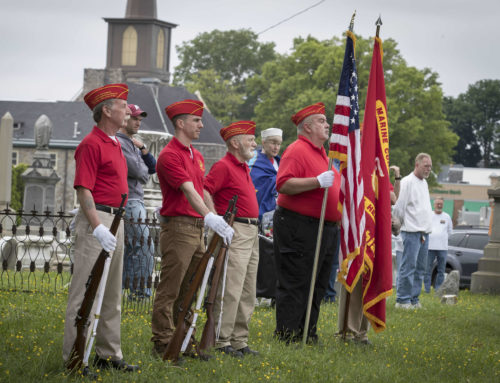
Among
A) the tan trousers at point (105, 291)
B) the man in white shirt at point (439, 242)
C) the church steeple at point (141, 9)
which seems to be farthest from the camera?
the church steeple at point (141, 9)

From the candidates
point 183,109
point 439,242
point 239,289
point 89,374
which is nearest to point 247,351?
point 239,289

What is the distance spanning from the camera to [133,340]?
27.0 feet

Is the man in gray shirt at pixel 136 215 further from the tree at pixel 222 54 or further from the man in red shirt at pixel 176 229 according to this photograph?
the tree at pixel 222 54

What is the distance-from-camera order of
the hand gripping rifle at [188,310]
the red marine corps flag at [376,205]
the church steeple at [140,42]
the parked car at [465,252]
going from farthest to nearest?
the church steeple at [140,42] < the parked car at [465,252] < the red marine corps flag at [376,205] < the hand gripping rifle at [188,310]

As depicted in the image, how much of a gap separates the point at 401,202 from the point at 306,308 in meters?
5.27

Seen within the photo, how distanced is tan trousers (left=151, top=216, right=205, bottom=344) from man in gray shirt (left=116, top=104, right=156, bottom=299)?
261cm

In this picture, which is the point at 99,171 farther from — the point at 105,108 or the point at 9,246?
the point at 9,246

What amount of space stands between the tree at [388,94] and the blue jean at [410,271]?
33964 mm

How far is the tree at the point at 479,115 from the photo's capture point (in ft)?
330

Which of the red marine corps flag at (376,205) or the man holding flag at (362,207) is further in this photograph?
the red marine corps flag at (376,205)

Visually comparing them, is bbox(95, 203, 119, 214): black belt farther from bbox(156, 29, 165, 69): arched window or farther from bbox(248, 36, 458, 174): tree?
bbox(156, 29, 165, 69): arched window

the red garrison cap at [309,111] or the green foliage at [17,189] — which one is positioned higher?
the red garrison cap at [309,111]

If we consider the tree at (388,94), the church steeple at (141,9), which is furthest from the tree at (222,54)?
the tree at (388,94)

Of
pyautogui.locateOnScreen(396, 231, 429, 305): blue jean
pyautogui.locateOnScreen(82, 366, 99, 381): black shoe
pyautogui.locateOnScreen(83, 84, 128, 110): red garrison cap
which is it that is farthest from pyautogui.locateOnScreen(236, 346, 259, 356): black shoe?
pyautogui.locateOnScreen(396, 231, 429, 305): blue jean
